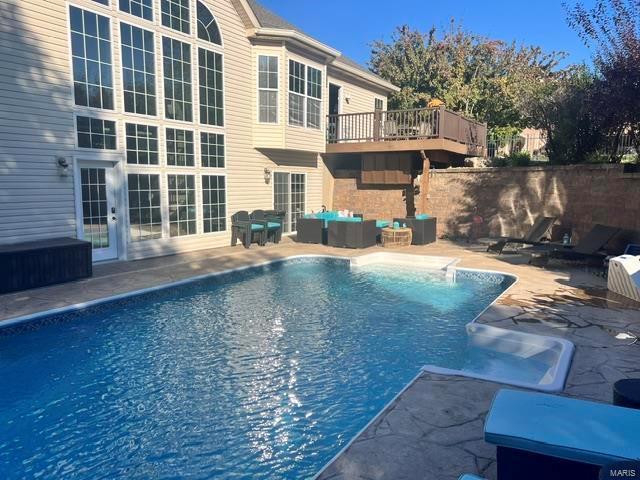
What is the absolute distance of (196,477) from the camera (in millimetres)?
3383

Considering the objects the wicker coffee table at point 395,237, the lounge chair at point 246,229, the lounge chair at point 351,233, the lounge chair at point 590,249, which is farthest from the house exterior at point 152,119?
the lounge chair at point 590,249

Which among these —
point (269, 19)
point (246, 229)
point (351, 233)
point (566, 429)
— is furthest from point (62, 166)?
point (566, 429)

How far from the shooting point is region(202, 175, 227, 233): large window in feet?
41.5

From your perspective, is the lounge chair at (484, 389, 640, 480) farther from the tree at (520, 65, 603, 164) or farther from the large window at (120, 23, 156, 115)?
the tree at (520, 65, 603, 164)

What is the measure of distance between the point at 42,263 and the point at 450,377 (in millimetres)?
7220

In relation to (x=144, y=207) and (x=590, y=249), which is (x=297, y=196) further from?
(x=590, y=249)

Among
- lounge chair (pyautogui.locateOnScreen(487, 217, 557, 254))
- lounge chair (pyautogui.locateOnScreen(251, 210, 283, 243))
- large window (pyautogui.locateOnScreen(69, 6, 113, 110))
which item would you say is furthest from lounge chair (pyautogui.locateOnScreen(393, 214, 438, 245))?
large window (pyautogui.locateOnScreen(69, 6, 113, 110))

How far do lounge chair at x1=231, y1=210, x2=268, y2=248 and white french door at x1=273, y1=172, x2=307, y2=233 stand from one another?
1897 mm

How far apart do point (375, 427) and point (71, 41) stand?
9.57 meters

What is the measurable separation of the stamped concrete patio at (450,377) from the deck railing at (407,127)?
444cm

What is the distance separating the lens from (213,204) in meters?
12.9

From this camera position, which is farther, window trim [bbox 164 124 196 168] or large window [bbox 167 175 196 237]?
large window [bbox 167 175 196 237]

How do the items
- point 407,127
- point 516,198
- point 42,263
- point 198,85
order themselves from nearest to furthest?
1. point 42,263
2. point 198,85
3. point 516,198
4. point 407,127

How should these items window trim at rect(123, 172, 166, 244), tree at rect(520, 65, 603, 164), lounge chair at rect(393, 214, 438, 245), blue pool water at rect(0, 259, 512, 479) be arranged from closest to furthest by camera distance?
blue pool water at rect(0, 259, 512, 479) < window trim at rect(123, 172, 166, 244) < tree at rect(520, 65, 603, 164) < lounge chair at rect(393, 214, 438, 245)
